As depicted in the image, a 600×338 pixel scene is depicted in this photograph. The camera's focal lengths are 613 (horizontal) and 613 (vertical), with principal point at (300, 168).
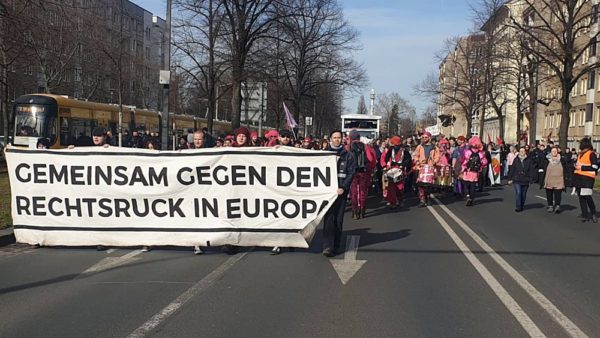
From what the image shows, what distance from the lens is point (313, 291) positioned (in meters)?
6.68

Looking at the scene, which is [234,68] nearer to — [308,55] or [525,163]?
[308,55]

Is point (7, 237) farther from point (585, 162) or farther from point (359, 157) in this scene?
point (585, 162)

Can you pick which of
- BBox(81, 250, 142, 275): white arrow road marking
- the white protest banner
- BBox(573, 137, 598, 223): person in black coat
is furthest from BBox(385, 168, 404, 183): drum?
BBox(81, 250, 142, 275): white arrow road marking

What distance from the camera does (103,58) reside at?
40.2m

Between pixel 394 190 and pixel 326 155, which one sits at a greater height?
pixel 326 155

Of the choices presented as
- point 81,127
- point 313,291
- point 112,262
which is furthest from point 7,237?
point 81,127

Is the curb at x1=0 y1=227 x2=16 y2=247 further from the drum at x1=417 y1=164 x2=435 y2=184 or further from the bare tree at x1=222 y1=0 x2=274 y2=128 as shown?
the bare tree at x1=222 y1=0 x2=274 y2=128

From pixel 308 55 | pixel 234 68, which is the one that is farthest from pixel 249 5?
pixel 308 55

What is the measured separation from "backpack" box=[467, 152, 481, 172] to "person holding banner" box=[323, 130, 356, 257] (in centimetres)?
831

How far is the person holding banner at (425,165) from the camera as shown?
16062mm

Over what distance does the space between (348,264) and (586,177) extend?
7.62 meters

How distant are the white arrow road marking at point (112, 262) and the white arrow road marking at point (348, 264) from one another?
2749 mm

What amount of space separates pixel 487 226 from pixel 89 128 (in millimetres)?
22812

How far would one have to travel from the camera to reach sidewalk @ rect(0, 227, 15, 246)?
9279 millimetres
